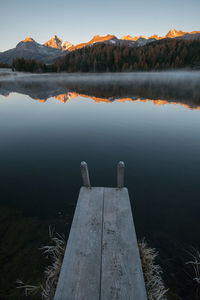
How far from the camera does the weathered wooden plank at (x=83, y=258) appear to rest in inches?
126

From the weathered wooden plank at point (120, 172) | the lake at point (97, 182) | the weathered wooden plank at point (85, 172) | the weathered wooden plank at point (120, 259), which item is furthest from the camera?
the weathered wooden plank at point (85, 172)

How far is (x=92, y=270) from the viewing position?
11.6ft

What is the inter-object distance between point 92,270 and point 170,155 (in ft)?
31.3

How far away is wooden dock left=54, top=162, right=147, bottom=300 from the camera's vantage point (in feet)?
10.5

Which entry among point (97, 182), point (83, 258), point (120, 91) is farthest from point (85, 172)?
point (120, 91)

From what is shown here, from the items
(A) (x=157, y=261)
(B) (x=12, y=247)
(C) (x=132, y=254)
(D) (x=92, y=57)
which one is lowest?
(A) (x=157, y=261)

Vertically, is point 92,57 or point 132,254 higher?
point 92,57

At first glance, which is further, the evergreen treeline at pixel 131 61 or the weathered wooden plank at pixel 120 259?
the evergreen treeline at pixel 131 61

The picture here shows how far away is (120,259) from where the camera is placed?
3.75 meters

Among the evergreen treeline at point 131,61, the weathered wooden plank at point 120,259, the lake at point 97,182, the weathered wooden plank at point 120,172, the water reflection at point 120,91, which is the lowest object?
Result: the lake at point 97,182

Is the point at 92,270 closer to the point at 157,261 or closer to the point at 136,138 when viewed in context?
the point at 157,261

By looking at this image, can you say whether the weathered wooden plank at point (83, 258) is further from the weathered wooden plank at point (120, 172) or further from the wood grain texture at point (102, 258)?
the weathered wooden plank at point (120, 172)

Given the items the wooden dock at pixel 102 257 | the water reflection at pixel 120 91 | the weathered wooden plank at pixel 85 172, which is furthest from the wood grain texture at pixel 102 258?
the water reflection at pixel 120 91

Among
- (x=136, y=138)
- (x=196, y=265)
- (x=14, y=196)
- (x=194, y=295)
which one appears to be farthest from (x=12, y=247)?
(x=136, y=138)
